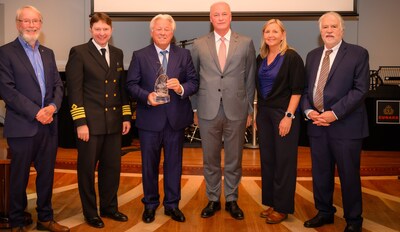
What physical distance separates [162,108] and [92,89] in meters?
0.51

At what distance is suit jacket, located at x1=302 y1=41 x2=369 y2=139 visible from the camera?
324cm

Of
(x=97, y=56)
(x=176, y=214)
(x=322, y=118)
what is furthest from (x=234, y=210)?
(x=97, y=56)

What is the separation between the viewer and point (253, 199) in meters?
4.21

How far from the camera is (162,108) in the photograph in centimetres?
350

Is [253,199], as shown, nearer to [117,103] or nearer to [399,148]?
[117,103]

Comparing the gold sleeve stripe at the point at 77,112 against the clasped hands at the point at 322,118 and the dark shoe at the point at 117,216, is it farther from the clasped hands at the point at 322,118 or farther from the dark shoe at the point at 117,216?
the clasped hands at the point at 322,118

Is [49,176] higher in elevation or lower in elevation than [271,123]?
lower

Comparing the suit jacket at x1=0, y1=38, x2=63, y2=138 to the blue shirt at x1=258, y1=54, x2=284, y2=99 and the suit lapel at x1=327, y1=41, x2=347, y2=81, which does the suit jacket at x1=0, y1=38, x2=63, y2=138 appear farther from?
the suit lapel at x1=327, y1=41, x2=347, y2=81

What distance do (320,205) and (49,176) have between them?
6.31 ft

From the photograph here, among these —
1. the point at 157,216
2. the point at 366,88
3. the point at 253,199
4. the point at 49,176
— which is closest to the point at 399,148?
the point at 253,199

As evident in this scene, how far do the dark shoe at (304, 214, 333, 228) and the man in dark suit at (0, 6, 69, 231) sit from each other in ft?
5.66

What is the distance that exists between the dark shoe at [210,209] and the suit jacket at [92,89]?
91cm

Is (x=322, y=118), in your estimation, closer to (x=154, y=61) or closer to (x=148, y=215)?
(x=154, y=61)

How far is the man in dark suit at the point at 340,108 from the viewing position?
10.7ft
